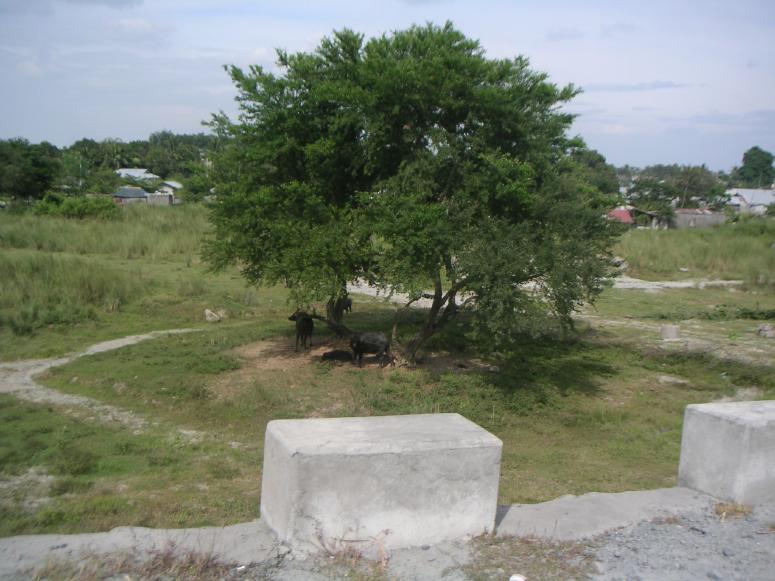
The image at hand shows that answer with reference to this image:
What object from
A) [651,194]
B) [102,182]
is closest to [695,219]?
[651,194]

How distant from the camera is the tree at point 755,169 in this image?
4641 inches

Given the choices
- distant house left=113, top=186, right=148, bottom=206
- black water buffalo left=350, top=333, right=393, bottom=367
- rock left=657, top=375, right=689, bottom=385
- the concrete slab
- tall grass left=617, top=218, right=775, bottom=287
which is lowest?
rock left=657, top=375, right=689, bottom=385

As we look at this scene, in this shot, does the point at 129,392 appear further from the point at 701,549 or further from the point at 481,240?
the point at 701,549

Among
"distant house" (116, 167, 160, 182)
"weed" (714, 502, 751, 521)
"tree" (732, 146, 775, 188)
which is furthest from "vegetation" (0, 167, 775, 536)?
"tree" (732, 146, 775, 188)

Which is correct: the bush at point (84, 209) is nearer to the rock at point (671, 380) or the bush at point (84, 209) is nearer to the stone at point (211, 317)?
the stone at point (211, 317)

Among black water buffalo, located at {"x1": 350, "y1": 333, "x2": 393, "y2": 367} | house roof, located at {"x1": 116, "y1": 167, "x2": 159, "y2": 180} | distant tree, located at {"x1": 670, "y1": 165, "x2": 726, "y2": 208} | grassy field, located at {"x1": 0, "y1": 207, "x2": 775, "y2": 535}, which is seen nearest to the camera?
grassy field, located at {"x1": 0, "y1": 207, "x2": 775, "y2": 535}

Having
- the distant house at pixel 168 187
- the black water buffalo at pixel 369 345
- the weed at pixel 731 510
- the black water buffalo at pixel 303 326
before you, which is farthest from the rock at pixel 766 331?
the distant house at pixel 168 187

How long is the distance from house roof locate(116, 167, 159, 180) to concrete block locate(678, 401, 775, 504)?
74506 millimetres

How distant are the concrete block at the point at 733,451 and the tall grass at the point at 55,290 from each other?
13906 mm

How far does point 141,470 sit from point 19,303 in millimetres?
10506

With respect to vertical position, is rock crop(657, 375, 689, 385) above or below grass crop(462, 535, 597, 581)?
below

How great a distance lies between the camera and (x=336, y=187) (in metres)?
13.5

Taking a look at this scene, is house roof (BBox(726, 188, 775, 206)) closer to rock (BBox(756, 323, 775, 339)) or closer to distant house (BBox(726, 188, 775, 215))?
Answer: distant house (BBox(726, 188, 775, 215))

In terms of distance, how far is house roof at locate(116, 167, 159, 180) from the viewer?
250 feet
